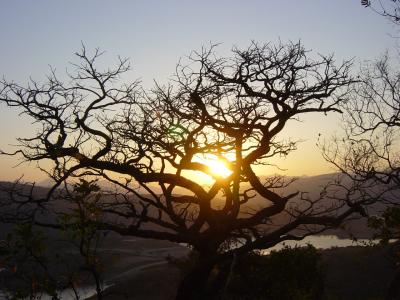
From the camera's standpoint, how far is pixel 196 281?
1252 cm

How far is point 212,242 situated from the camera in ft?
41.4

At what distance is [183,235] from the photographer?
12227mm

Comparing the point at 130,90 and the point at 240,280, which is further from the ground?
the point at 130,90

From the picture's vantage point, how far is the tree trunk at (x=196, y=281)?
12281 mm

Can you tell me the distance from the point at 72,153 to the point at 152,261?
1815 inches

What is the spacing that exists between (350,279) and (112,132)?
20.9 m

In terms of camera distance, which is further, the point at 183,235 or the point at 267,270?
the point at 267,270

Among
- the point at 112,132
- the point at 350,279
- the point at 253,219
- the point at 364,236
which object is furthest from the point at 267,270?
the point at 364,236

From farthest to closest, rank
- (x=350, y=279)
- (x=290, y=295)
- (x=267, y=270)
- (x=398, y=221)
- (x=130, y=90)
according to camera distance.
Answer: (x=350, y=279) < (x=267, y=270) < (x=290, y=295) < (x=130, y=90) < (x=398, y=221)

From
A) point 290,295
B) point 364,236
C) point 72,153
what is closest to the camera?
point 72,153

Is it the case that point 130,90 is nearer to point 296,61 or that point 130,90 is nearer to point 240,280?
point 296,61

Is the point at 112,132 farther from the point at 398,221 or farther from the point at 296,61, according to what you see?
the point at 398,221

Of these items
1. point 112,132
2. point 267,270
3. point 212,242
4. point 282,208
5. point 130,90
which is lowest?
point 267,270

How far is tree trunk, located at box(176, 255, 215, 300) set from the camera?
484 inches
